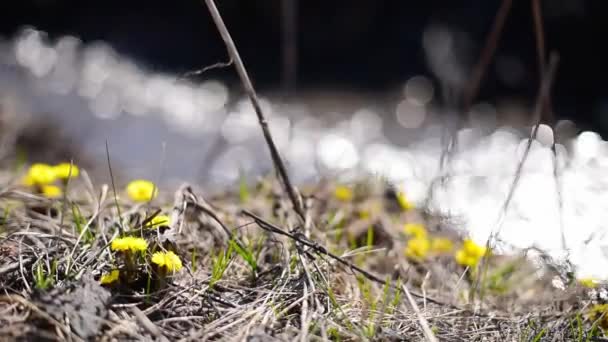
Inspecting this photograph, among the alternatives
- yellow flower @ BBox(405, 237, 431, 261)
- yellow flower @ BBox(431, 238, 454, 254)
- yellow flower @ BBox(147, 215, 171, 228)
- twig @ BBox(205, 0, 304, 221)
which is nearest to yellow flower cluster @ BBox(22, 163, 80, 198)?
yellow flower @ BBox(147, 215, 171, 228)

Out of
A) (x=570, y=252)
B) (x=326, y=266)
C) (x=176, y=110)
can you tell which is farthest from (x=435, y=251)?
(x=176, y=110)

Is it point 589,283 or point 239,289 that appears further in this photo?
point 589,283

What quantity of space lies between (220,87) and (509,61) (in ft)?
7.69

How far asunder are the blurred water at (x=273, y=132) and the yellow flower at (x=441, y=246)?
1.11 m

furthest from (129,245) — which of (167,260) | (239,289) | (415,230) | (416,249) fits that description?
(415,230)

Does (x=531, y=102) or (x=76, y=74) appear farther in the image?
(x=76, y=74)

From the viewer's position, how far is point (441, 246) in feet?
7.00

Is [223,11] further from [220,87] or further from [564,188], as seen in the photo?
[564,188]

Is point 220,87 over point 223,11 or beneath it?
beneath

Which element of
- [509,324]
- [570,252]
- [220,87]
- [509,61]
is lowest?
[509,324]

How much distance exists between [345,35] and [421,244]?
3.67m

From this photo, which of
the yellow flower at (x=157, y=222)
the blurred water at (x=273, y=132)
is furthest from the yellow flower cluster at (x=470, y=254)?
the blurred water at (x=273, y=132)

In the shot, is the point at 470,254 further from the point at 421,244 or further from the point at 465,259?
the point at 421,244

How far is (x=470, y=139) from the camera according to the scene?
180 inches
